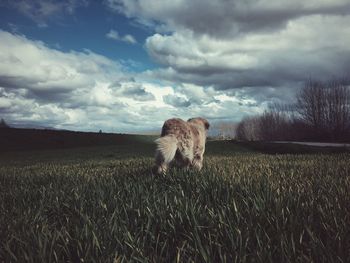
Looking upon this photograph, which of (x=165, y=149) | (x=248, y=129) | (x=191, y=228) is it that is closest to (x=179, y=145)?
(x=165, y=149)

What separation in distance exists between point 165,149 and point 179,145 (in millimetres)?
620

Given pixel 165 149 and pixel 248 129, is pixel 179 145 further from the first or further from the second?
pixel 248 129

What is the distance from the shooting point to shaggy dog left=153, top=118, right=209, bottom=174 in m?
7.09

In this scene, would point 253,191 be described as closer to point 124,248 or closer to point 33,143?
point 124,248

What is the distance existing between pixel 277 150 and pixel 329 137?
63.8 feet

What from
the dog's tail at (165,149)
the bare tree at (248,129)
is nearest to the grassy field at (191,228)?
the dog's tail at (165,149)

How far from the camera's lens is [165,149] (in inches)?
277

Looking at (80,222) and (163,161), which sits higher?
(163,161)

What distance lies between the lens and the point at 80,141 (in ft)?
121

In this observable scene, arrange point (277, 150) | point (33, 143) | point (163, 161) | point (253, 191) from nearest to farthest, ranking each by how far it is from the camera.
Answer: point (253, 191) → point (163, 161) → point (277, 150) → point (33, 143)

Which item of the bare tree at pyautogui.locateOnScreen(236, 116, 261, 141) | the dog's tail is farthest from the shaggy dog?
the bare tree at pyautogui.locateOnScreen(236, 116, 261, 141)

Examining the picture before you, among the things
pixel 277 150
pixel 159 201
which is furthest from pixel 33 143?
pixel 159 201

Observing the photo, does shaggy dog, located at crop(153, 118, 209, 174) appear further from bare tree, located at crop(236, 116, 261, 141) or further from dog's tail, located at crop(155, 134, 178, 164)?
bare tree, located at crop(236, 116, 261, 141)

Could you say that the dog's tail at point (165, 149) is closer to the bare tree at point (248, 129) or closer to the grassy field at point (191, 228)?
the grassy field at point (191, 228)
